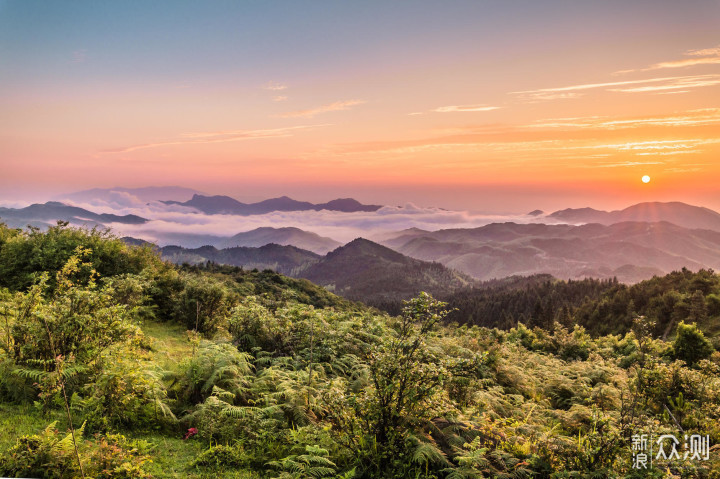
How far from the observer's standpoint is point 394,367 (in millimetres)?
6059

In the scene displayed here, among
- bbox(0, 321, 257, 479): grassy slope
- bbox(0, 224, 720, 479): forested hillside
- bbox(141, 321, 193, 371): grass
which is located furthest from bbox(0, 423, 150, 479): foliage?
bbox(141, 321, 193, 371): grass

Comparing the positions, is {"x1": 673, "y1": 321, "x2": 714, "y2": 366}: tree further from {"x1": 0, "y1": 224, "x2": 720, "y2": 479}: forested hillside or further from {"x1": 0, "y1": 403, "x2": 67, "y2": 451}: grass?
{"x1": 0, "y1": 403, "x2": 67, "y2": 451}: grass

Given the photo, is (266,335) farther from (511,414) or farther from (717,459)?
(717,459)

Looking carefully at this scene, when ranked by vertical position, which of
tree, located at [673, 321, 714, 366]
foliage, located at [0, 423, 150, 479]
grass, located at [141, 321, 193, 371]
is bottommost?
tree, located at [673, 321, 714, 366]

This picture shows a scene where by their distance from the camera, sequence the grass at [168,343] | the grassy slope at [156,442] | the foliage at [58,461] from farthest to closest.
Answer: the grass at [168,343] → the grassy slope at [156,442] → the foliage at [58,461]

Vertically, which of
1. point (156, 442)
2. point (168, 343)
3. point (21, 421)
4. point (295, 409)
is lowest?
point (168, 343)

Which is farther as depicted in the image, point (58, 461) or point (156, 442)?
point (156, 442)

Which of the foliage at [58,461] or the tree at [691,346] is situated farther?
the tree at [691,346]

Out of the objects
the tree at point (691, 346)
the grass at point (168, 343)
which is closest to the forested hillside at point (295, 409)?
the grass at point (168, 343)

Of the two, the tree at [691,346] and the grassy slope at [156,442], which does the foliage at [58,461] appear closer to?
the grassy slope at [156,442]

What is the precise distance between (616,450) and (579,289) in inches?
5442

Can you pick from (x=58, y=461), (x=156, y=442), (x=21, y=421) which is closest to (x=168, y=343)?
(x=21, y=421)

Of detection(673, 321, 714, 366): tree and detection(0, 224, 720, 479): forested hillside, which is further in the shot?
detection(673, 321, 714, 366): tree

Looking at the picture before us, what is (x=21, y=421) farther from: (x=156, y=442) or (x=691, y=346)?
(x=691, y=346)
